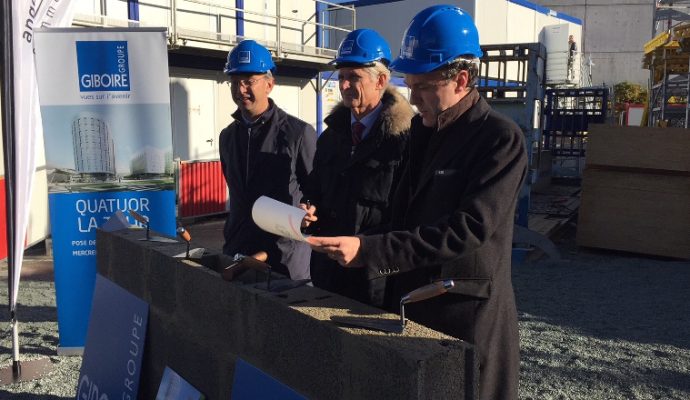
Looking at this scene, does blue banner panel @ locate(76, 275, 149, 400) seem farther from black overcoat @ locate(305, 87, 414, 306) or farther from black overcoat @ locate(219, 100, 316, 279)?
black overcoat @ locate(305, 87, 414, 306)

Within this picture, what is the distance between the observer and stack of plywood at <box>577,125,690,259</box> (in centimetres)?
764

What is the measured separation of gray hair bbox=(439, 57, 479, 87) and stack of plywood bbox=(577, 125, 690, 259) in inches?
266

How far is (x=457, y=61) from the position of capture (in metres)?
1.90

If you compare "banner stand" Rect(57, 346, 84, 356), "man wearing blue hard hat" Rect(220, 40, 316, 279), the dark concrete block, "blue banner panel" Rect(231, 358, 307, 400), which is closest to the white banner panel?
"man wearing blue hard hat" Rect(220, 40, 316, 279)

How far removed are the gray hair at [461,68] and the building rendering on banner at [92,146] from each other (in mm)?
3154

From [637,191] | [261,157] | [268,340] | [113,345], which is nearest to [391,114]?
[261,157]

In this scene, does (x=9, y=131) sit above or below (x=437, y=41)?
below

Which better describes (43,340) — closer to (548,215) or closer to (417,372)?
(417,372)

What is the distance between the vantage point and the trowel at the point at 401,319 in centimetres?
168

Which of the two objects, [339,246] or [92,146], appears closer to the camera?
[339,246]

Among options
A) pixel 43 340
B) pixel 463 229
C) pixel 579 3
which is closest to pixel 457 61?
pixel 463 229

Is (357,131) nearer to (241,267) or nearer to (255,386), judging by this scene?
(241,267)

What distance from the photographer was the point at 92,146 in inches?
170

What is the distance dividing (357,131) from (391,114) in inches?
8.3
